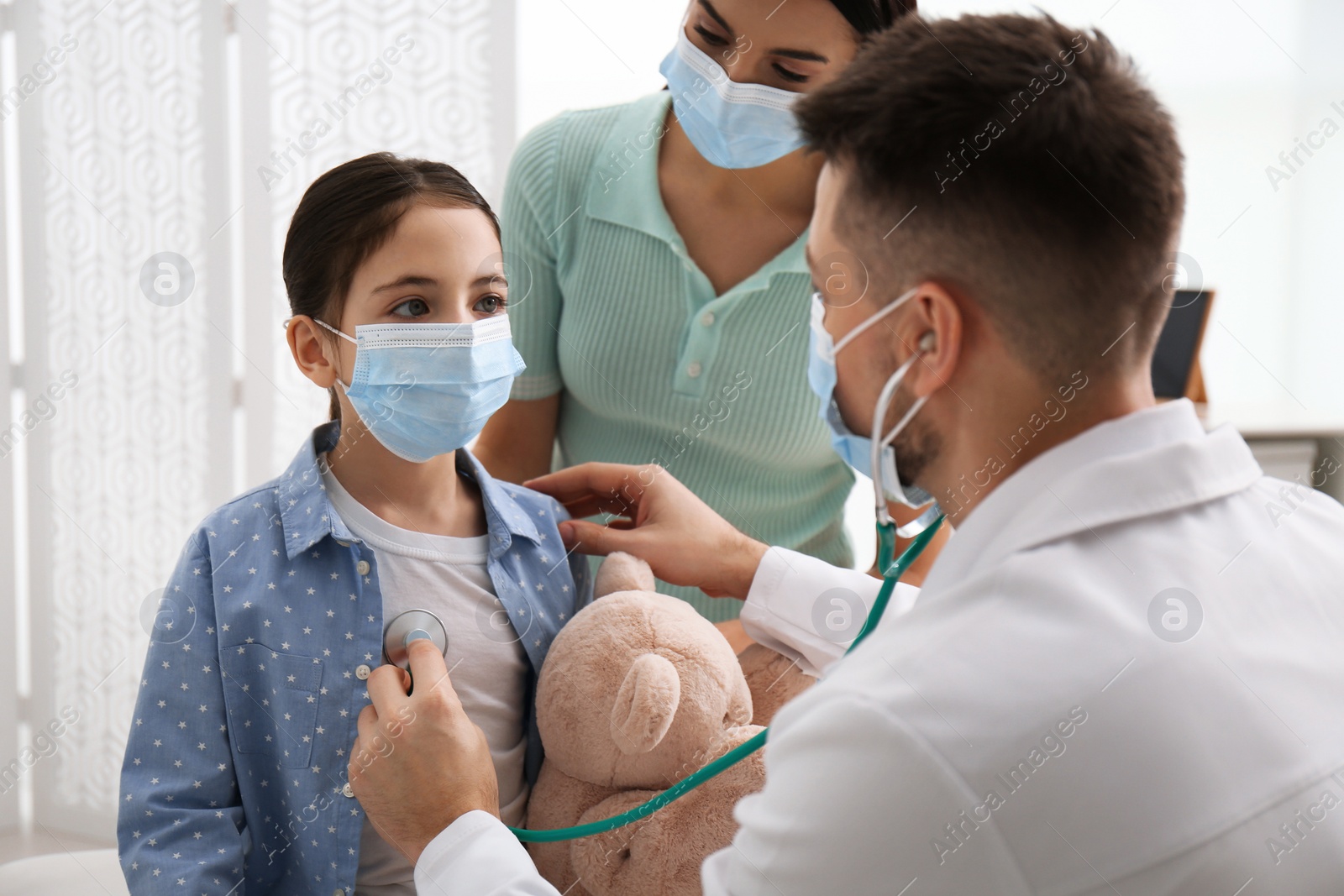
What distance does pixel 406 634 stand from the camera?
1.23 metres

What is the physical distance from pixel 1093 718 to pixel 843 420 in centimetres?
42

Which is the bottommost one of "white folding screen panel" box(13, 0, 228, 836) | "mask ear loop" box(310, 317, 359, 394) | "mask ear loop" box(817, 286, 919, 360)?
"white folding screen panel" box(13, 0, 228, 836)

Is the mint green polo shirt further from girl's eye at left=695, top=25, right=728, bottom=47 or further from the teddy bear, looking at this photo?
the teddy bear

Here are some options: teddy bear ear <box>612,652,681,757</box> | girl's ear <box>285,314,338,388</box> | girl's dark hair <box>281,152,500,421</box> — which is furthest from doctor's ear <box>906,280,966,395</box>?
girl's ear <box>285,314,338,388</box>

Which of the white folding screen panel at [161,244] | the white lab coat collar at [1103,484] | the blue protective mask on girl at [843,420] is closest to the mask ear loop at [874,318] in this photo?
the blue protective mask on girl at [843,420]

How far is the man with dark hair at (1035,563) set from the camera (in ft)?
2.30

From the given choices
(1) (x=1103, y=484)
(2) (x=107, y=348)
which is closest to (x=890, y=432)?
(1) (x=1103, y=484)

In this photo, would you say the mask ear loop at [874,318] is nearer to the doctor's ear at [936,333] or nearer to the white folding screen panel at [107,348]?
the doctor's ear at [936,333]

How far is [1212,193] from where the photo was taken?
350cm

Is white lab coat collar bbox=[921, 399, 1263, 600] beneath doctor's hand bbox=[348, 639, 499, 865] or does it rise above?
above

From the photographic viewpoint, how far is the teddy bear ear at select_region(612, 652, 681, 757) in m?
1.11

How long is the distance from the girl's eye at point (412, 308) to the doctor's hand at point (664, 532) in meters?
0.32

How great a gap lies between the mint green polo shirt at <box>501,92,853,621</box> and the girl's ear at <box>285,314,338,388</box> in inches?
12.8

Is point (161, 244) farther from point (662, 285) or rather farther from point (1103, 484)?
point (1103, 484)
